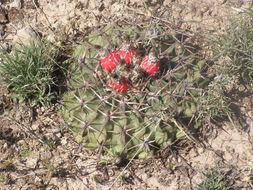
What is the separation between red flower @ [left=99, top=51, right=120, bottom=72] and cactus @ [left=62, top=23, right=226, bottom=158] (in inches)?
1.5

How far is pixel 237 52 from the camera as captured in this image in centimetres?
361

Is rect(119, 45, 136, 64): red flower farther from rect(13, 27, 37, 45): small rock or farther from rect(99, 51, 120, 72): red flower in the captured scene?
rect(13, 27, 37, 45): small rock

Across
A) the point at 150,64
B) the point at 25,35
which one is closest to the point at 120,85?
the point at 150,64

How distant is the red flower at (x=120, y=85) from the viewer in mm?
2845

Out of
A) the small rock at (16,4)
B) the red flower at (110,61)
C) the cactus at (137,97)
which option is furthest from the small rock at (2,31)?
the red flower at (110,61)

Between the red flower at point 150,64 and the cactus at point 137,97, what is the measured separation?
0.04 metres

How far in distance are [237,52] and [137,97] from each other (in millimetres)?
1310

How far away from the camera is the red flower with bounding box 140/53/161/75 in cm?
287

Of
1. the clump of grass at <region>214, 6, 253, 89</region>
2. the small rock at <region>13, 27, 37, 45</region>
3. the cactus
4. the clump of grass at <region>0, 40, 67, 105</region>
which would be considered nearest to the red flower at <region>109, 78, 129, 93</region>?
the cactus

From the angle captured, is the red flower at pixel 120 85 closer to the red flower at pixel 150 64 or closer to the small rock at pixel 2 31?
the red flower at pixel 150 64

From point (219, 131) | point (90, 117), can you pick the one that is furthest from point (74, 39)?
point (219, 131)

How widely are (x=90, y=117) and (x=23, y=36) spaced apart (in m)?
1.43

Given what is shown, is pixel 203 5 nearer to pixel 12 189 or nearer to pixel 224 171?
pixel 224 171

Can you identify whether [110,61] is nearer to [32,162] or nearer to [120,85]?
[120,85]
